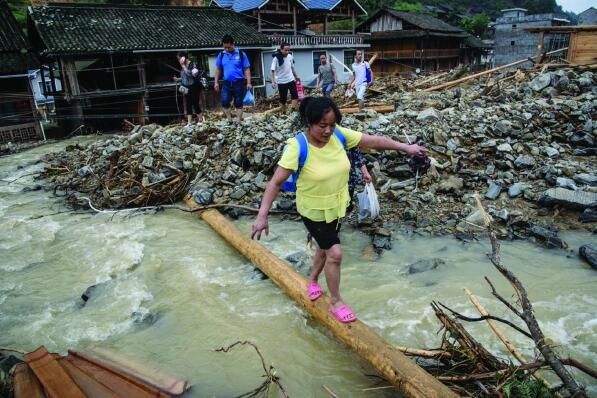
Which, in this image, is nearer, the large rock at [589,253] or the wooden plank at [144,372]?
the wooden plank at [144,372]

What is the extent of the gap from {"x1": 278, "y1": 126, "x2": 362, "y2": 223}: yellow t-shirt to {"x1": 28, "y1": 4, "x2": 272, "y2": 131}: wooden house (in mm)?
14242

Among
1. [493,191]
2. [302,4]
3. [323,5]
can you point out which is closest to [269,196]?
[493,191]

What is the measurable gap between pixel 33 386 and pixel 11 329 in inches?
68.6

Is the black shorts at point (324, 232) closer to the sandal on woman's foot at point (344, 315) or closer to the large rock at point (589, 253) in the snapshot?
the sandal on woman's foot at point (344, 315)

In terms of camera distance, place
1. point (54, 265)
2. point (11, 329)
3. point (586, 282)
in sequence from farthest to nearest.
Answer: point (54, 265)
point (586, 282)
point (11, 329)

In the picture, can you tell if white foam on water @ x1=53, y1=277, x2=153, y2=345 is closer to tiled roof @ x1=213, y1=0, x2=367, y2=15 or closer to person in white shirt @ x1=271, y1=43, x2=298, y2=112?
person in white shirt @ x1=271, y1=43, x2=298, y2=112

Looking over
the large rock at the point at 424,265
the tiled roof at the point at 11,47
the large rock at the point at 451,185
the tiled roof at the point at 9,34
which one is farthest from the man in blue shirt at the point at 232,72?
the tiled roof at the point at 9,34

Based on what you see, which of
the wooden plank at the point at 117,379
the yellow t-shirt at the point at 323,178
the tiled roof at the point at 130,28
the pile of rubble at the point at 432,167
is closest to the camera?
the wooden plank at the point at 117,379

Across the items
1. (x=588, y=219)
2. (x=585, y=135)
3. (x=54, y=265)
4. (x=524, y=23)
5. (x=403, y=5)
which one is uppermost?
(x=403, y=5)

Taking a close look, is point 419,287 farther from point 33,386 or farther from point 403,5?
point 403,5

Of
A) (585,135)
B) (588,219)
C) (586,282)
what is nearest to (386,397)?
(586,282)

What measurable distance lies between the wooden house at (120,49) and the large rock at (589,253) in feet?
47.4

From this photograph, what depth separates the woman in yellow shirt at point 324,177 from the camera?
2719 millimetres

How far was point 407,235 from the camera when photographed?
5383mm
